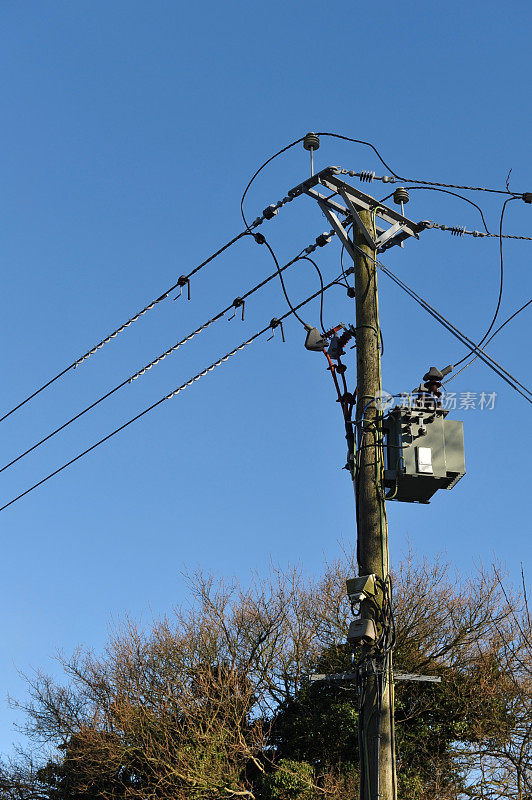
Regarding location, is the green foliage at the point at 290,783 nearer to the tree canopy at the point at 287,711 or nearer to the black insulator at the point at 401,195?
the tree canopy at the point at 287,711

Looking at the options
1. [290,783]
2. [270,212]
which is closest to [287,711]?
[290,783]

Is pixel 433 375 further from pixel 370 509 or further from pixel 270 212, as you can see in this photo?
pixel 270 212

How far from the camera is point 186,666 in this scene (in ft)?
91.6

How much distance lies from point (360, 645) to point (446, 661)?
20.9 metres

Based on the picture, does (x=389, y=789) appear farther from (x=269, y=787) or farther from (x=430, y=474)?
(x=269, y=787)

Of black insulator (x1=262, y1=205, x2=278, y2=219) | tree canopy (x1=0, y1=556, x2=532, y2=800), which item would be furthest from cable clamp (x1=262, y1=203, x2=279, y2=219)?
Result: tree canopy (x1=0, y1=556, x2=532, y2=800)

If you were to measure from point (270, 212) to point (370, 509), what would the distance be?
128 inches

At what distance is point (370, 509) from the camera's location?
694 centimetres

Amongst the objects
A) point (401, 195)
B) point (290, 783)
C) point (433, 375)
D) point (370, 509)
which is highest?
point (401, 195)

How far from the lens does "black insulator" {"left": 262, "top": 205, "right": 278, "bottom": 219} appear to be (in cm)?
868

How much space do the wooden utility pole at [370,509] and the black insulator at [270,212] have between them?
1.04 m

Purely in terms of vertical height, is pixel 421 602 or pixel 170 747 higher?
pixel 421 602

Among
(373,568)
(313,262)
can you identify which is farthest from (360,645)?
(313,262)

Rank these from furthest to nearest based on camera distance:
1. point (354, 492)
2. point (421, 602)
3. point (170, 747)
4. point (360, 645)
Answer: point (421, 602), point (170, 747), point (354, 492), point (360, 645)
